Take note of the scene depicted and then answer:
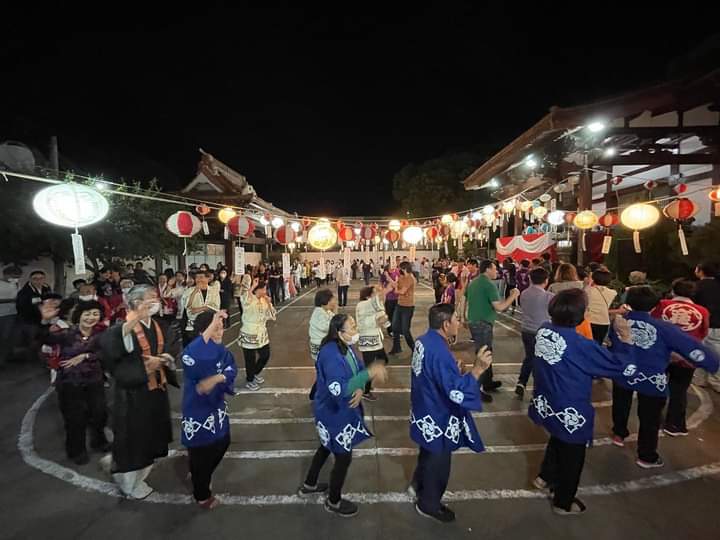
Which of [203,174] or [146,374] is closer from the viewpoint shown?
[146,374]

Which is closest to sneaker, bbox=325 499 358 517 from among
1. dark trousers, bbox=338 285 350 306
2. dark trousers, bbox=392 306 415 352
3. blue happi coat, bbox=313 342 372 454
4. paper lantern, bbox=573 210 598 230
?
blue happi coat, bbox=313 342 372 454

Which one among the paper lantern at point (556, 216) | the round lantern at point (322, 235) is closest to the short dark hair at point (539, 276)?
the round lantern at point (322, 235)

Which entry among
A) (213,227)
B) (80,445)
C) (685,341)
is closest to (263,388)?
(80,445)

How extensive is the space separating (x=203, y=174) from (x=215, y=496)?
20.1 metres

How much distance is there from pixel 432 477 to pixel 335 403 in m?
0.97

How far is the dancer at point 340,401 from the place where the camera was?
2939 mm

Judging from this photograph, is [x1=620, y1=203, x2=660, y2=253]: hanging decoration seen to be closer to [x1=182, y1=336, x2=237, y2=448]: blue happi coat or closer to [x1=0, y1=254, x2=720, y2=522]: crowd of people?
[x1=0, y1=254, x2=720, y2=522]: crowd of people

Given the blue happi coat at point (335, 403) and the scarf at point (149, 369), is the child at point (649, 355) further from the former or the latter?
the scarf at point (149, 369)

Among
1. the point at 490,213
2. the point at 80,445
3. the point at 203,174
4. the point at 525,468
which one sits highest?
the point at 203,174

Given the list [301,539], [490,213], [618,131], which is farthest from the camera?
[490,213]

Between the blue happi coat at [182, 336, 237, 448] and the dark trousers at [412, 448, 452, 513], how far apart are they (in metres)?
1.72

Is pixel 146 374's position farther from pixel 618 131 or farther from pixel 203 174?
pixel 203 174

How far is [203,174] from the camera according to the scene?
68.0 ft

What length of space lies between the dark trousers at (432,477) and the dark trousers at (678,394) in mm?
3234
